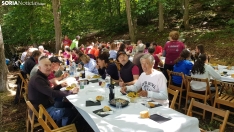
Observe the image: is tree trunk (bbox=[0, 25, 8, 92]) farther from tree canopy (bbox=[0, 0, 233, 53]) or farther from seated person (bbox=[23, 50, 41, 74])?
tree canopy (bbox=[0, 0, 233, 53])

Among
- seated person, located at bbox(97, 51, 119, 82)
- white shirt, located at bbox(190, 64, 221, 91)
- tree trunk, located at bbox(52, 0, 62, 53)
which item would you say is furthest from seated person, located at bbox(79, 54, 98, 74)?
tree trunk, located at bbox(52, 0, 62, 53)

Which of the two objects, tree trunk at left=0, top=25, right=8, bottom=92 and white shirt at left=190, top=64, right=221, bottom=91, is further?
tree trunk at left=0, top=25, right=8, bottom=92

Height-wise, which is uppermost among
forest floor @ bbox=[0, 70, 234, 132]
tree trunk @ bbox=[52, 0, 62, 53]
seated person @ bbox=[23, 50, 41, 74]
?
tree trunk @ bbox=[52, 0, 62, 53]

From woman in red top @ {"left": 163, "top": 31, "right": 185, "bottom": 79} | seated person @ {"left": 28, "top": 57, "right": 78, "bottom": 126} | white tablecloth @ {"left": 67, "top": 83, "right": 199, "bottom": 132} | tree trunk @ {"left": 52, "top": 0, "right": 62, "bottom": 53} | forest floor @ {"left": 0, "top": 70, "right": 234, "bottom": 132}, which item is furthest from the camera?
tree trunk @ {"left": 52, "top": 0, "right": 62, "bottom": 53}

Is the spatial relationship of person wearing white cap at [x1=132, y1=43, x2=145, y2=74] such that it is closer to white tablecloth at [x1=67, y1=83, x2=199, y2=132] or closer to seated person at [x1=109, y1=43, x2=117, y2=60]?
seated person at [x1=109, y1=43, x2=117, y2=60]

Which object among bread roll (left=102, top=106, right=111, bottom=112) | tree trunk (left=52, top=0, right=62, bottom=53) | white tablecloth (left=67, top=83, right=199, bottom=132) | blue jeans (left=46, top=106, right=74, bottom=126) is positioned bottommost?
blue jeans (left=46, top=106, right=74, bottom=126)

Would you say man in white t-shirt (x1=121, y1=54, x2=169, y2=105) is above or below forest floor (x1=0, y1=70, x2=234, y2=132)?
above

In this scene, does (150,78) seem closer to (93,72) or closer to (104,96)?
(104,96)

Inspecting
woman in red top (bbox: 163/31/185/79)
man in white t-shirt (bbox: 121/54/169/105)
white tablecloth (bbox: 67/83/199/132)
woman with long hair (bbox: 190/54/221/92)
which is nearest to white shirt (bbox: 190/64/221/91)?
woman with long hair (bbox: 190/54/221/92)

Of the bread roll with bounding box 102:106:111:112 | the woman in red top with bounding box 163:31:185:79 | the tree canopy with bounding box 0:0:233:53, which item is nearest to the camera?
the bread roll with bounding box 102:106:111:112

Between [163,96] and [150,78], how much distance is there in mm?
417

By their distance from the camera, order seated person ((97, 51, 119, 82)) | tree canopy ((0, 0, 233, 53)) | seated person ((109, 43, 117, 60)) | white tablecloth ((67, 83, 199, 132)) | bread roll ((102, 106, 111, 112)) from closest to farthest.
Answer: white tablecloth ((67, 83, 199, 132))
bread roll ((102, 106, 111, 112))
seated person ((97, 51, 119, 82))
seated person ((109, 43, 117, 60))
tree canopy ((0, 0, 233, 53))

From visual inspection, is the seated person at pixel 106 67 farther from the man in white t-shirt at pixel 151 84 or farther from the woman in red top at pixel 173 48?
the woman in red top at pixel 173 48

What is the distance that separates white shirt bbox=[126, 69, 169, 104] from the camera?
10.7 feet
